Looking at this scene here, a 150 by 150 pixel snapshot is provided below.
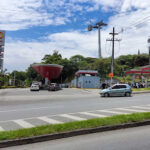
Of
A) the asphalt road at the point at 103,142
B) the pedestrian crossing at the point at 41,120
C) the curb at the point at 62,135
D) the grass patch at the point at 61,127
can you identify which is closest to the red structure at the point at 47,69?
the pedestrian crossing at the point at 41,120

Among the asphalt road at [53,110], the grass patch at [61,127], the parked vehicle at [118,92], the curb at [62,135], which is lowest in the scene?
the asphalt road at [53,110]

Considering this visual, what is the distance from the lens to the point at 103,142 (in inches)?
214

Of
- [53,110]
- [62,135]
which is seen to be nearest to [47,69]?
[53,110]

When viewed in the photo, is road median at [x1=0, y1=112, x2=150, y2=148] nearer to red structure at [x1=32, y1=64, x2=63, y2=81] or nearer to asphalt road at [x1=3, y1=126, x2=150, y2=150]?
asphalt road at [x1=3, y1=126, x2=150, y2=150]

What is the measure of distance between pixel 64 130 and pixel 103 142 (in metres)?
1.42

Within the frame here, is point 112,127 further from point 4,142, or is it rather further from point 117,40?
point 117,40

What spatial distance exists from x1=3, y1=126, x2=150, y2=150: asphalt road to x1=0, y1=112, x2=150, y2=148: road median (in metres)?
0.21

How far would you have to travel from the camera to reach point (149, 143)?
5246mm

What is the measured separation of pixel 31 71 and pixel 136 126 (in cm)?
7343

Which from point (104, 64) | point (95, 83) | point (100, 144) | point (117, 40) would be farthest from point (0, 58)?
point (104, 64)

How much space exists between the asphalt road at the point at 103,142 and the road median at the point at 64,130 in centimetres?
21

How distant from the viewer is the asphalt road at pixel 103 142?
5.01 meters

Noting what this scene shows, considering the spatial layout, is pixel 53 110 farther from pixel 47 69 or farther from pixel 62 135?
pixel 47 69

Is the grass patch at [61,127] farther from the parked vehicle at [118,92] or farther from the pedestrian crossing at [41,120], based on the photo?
the parked vehicle at [118,92]
